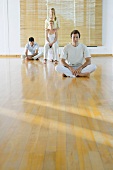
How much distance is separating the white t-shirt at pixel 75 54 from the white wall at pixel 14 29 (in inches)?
220

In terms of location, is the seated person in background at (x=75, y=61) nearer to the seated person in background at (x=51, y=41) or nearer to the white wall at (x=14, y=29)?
the seated person in background at (x=51, y=41)

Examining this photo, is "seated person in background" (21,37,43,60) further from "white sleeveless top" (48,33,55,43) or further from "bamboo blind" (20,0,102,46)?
"bamboo blind" (20,0,102,46)

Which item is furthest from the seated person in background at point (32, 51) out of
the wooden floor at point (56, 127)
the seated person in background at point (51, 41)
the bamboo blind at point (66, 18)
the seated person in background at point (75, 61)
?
the wooden floor at point (56, 127)

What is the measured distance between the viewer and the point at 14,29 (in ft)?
36.5

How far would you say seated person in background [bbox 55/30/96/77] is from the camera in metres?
5.44

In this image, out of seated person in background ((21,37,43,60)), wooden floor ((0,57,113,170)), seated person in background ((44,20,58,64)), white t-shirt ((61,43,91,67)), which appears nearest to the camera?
wooden floor ((0,57,113,170))

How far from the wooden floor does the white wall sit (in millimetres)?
6766

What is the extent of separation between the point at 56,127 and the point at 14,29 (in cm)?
895

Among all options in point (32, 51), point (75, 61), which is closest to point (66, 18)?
point (32, 51)

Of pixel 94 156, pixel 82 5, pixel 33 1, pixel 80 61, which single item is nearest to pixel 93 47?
pixel 82 5

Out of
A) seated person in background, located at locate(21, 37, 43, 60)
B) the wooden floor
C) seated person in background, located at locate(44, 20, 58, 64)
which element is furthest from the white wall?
the wooden floor

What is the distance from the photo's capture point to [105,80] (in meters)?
5.14

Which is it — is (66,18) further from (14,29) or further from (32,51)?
(32,51)

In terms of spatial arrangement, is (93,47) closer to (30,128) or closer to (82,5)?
(82,5)
